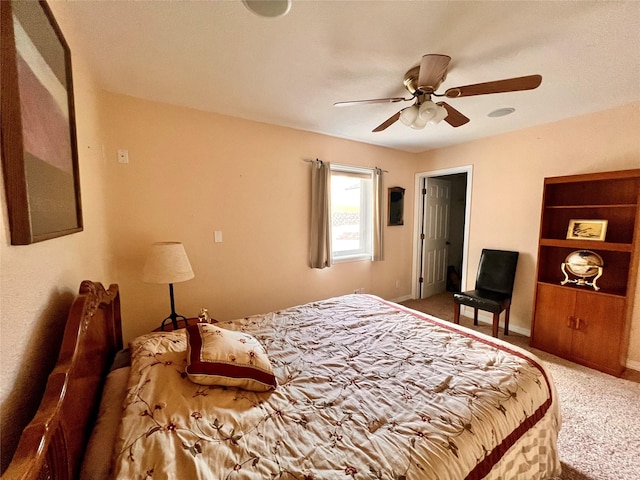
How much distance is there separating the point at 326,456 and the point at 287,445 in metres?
0.15

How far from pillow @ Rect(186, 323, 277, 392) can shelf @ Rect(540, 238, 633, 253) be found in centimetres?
306

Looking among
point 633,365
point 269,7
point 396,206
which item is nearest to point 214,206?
point 269,7

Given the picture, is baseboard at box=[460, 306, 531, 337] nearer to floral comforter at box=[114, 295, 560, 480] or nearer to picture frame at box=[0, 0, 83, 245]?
floral comforter at box=[114, 295, 560, 480]

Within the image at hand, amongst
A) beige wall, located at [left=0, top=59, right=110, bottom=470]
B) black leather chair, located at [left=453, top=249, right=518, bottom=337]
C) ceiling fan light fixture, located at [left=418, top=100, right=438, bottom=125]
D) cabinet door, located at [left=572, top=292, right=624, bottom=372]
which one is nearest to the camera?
beige wall, located at [left=0, top=59, right=110, bottom=470]

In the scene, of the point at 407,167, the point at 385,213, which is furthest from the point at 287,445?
the point at 407,167

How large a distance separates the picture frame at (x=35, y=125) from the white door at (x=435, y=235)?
13.9ft

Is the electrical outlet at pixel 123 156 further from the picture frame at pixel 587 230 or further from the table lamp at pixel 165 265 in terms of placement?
the picture frame at pixel 587 230

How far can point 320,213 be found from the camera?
326 cm

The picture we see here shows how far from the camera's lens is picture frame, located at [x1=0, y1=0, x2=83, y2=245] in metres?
0.71

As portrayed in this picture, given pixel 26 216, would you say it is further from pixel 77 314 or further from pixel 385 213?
pixel 385 213

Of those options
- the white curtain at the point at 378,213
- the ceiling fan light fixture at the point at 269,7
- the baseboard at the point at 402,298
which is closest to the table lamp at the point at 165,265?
the ceiling fan light fixture at the point at 269,7

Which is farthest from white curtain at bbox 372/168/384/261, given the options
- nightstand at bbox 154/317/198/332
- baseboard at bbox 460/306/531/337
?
nightstand at bbox 154/317/198/332

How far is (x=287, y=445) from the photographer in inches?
38.2

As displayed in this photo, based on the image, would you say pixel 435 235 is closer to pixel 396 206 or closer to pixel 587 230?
pixel 396 206
